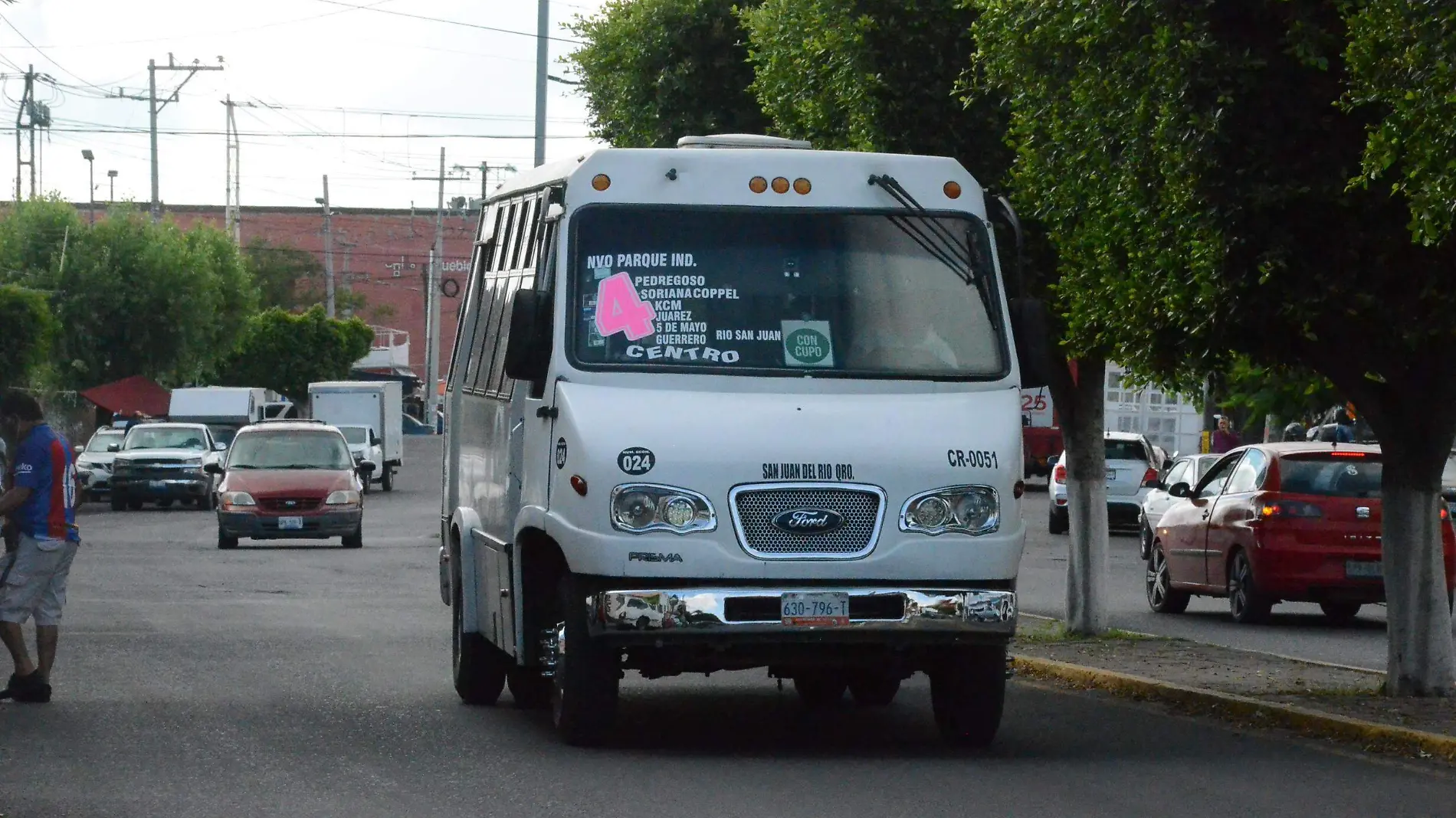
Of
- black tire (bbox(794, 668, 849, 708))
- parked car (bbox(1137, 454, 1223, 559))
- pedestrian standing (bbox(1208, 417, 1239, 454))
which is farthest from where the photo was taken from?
pedestrian standing (bbox(1208, 417, 1239, 454))

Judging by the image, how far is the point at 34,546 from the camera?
12438 millimetres

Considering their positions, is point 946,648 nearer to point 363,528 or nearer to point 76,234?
point 363,528

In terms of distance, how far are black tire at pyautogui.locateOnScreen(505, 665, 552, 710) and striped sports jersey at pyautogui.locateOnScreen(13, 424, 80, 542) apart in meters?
2.51

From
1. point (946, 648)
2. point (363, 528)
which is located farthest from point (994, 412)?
point (363, 528)

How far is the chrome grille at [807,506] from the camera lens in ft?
32.0

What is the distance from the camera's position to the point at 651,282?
10.3 metres

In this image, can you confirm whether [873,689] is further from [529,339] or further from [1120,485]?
[1120,485]

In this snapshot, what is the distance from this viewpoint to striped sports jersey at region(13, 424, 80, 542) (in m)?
12.4

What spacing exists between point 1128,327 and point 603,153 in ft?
10.4

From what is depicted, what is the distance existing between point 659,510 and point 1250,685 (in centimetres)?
492

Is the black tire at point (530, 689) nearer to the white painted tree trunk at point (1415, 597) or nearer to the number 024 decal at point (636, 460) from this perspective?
the number 024 decal at point (636, 460)

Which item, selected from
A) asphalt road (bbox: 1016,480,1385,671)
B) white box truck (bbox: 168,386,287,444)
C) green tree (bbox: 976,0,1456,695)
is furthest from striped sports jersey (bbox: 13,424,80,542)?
white box truck (bbox: 168,386,287,444)

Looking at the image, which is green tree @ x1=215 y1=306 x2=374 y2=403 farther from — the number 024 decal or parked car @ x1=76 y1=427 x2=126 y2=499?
the number 024 decal

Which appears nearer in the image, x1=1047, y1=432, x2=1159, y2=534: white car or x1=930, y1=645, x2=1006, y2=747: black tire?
x1=930, y1=645, x2=1006, y2=747: black tire
